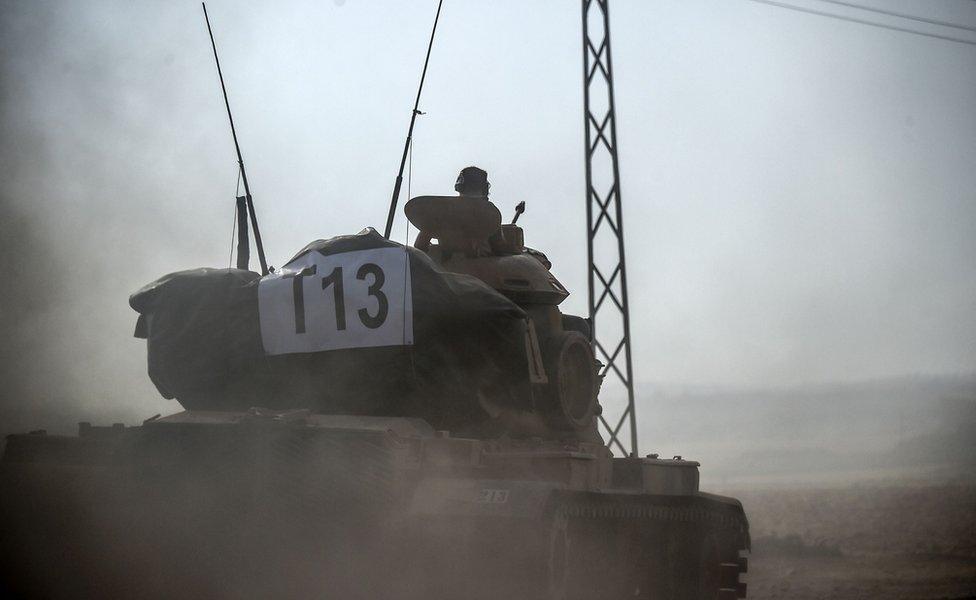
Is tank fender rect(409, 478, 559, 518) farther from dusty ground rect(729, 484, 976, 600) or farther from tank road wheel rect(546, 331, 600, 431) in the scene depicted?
dusty ground rect(729, 484, 976, 600)

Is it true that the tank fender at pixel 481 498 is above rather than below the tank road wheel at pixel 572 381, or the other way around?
below

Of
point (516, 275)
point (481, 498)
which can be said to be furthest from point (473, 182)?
point (481, 498)

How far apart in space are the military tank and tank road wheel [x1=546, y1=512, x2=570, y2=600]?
0.08ft

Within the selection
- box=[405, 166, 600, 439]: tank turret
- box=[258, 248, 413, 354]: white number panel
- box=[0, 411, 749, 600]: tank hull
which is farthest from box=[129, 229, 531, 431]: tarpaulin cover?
box=[405, 166, 600, 439]: tank turret

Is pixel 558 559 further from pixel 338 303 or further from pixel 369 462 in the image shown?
pixel 338 303

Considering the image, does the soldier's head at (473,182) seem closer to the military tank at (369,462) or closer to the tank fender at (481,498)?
the military tank at (369,462)

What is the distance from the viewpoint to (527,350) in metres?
8.20

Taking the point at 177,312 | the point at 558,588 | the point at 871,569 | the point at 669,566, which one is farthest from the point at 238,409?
the point at 871,569

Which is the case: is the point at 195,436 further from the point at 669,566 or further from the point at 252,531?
the point at 669,566

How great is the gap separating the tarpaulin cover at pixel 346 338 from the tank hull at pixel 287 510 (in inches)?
20.8

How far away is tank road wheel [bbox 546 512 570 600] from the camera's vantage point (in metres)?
6.77

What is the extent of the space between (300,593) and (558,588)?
64.4 inches

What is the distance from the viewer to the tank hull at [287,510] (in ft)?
22.2

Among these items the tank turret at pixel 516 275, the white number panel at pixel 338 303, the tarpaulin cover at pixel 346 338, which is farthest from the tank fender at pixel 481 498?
the tank turret at pixel 516 275
